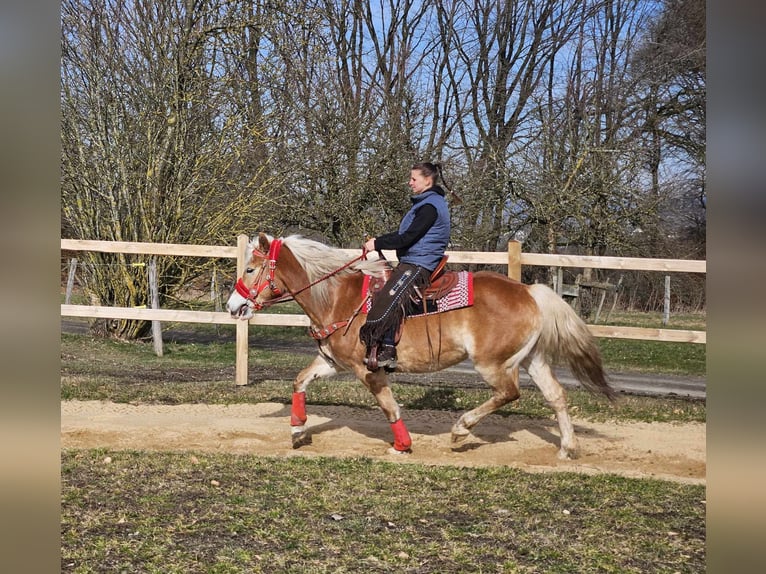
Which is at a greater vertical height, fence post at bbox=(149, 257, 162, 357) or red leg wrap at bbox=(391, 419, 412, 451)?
fence post at bbox=(149, 257, 162, 357)

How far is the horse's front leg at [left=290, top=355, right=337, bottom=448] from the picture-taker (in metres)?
7.06

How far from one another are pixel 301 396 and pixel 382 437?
44.6 inches

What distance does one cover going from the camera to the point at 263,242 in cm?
706

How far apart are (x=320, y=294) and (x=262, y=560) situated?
324cm

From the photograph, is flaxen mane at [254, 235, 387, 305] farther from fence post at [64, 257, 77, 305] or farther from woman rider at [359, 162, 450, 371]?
fence post at [64, 257, 77, 305]

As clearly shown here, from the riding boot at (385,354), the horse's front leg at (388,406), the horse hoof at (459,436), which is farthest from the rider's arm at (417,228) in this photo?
the horse hoof at (459,436)

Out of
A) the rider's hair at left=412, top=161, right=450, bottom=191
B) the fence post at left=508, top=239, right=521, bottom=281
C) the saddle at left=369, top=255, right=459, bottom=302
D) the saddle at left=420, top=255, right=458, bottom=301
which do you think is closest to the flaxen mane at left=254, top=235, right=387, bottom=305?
the saddle at left=369, top=255, right=459, bottom=302

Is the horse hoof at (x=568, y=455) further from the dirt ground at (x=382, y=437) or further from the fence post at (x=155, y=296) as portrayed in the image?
the fence post at (x=155, y=296)

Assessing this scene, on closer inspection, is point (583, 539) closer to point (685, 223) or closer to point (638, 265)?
point (638, 265)

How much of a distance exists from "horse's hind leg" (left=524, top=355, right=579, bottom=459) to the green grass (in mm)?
755

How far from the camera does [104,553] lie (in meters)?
4.29

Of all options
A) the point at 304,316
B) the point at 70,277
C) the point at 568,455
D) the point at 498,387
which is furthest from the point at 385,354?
the point at 70,277

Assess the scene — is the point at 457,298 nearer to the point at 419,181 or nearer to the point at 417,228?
the point at 417,228
